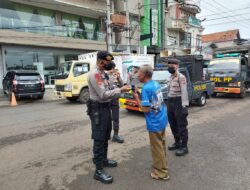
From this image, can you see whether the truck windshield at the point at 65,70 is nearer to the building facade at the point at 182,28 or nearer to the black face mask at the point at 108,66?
the black face mask at the point at 108,66

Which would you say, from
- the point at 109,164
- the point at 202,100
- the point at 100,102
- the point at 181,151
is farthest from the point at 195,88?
the point at 100,102

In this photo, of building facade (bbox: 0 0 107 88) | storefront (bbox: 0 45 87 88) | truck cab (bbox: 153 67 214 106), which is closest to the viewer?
truck cab (bbox: 153 67 214 106)

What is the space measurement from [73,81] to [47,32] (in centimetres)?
981

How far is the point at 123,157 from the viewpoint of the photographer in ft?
15.3

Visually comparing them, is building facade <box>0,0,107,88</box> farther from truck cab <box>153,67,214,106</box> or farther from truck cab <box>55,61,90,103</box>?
truck cab <box>153,67,214,106</box>

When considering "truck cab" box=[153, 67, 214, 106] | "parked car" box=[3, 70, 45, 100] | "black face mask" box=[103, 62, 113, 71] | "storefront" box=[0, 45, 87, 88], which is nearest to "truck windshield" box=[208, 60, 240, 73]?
"truck cab" box=[153, 67, 214, 106]

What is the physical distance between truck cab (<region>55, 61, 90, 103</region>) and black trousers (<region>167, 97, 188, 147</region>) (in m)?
7.27

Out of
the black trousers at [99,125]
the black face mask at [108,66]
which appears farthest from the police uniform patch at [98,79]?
the black trousers at [99,125]

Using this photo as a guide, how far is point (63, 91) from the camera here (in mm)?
11609

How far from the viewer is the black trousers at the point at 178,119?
4.74 meters

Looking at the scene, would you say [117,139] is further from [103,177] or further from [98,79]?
[98,79]

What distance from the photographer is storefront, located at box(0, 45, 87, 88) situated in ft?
57.6

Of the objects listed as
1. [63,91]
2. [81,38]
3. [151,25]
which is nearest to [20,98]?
[63,91]

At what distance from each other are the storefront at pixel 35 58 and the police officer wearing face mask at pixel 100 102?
1624 centimetres
